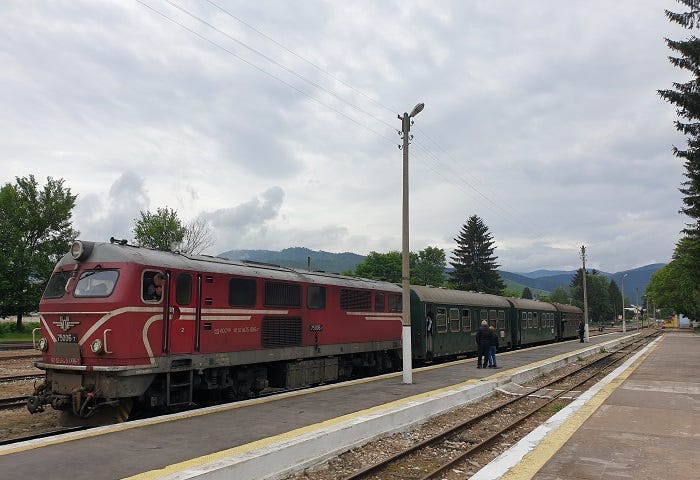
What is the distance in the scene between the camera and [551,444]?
8.24 meters

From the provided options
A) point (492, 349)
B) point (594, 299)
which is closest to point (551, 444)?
point (492, 349)

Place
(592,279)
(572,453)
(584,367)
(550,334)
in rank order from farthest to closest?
1. (592,279)
2. (550,334)
3. (584,367)
4. (572,453)

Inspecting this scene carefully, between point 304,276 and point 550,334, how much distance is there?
29.0 meters

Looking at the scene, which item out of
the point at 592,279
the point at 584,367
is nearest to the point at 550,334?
the point at 584,367

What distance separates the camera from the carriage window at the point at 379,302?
17.5 metres

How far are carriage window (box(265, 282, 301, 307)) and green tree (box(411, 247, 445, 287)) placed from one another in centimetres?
9047

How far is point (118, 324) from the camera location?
916cm

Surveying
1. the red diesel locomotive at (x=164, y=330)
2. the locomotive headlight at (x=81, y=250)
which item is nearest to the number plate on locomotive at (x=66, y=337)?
the red diesel locomotive at (x=164, y=330)

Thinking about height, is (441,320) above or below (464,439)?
above

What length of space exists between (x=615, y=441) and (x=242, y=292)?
7.73 meters

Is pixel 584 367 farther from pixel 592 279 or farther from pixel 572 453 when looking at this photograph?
pixel 592 279

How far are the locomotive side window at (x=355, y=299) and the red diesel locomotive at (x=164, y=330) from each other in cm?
169

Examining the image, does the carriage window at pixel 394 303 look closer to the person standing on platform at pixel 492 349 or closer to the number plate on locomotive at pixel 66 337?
the person standing on platform at pixel 492 349

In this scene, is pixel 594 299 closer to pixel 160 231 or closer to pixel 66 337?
pixel 160 231
